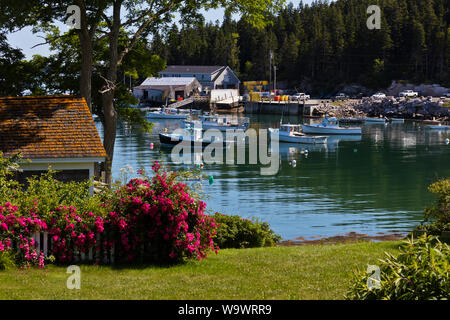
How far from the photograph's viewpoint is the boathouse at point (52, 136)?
19547 mm

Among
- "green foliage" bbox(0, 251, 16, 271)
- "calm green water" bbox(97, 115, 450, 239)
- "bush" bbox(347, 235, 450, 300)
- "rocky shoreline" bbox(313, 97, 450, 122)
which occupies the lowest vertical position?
"calm green water" bbox(97, 115, 450, 239)

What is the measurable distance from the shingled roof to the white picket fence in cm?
730

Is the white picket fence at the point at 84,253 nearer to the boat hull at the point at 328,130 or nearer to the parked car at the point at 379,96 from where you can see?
the boat hull at the point at 328,130

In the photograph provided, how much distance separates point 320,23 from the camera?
15438 centimetres

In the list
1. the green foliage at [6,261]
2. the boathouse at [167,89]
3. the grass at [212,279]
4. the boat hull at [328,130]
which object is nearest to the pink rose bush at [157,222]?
the grass at [212,279]

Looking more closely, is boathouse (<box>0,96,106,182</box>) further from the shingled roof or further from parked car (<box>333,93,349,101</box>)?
parked car (<box>333,93,349,101</box>)

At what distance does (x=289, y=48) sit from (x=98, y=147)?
141 m

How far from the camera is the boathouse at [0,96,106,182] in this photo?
19.5 meters

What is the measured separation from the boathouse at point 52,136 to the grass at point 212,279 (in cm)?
783

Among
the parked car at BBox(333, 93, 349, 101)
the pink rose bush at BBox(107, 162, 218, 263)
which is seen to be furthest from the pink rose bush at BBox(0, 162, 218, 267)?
the parked car at BBox(333, 93, 349, 101)

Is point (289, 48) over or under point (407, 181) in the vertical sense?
over
